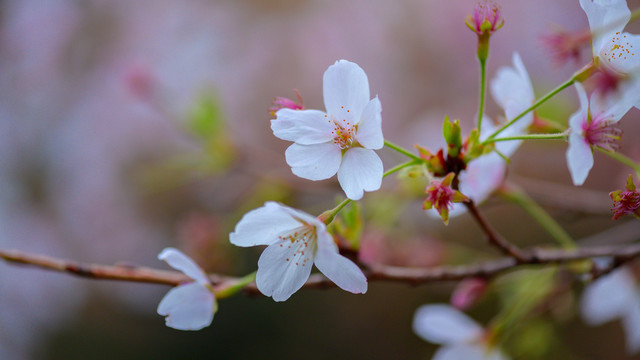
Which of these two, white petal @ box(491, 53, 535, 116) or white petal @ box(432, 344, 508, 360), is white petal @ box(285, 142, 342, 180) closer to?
white petal @ box(491, 53, 535, 116)

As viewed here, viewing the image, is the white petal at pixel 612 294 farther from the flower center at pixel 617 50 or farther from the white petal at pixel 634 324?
the flower center at pixel 617 50

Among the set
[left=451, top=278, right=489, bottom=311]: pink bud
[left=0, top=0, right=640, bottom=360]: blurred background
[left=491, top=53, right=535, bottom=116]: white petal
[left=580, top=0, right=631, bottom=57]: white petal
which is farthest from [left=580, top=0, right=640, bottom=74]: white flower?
[left=0, top=0, right=640, bottom=360]: blurred background

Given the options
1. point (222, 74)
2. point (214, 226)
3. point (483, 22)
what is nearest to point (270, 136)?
point (222, 74)

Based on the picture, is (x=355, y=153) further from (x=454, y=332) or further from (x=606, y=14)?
(x=454, y=332)

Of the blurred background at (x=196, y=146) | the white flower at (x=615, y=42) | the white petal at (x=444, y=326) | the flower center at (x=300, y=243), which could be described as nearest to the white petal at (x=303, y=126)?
the flower center at (x=300, y=243)

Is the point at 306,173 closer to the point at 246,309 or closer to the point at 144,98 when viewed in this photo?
the point at 144,98

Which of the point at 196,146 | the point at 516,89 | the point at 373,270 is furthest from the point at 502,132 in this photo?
the point at 196,146
